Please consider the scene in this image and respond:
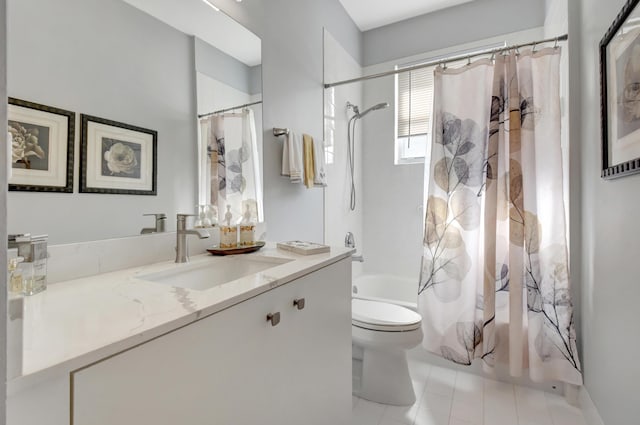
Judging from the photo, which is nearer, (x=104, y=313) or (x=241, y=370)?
(x=104, y=313)

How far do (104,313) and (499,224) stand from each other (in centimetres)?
192

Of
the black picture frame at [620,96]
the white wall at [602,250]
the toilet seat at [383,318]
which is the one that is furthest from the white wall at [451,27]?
the toilet seat at [383,318]

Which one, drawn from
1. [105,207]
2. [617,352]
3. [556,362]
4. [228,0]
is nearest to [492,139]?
[617,352]

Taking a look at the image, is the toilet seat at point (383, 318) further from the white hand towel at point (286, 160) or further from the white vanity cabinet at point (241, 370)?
the white hand towel at point (286, 160)

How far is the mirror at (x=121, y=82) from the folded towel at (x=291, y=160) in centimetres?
40

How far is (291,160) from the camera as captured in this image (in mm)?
1828

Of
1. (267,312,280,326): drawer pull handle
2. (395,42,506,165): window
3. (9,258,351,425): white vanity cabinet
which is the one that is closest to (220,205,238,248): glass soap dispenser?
(9,258,351,425): white vanity cabinet

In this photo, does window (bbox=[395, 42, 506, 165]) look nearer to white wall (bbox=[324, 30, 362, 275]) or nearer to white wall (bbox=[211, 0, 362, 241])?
white wall (bbox=[324, 30, 362, 275])

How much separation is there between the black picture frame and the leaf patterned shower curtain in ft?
1.42

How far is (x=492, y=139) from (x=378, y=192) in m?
1.29

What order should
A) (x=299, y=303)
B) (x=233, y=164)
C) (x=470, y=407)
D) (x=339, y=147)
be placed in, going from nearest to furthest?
(x=299, y=303) < (x=233, y=164) < (x=470, y=407) < (x=339, y=147)

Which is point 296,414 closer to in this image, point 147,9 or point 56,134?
point 56,134

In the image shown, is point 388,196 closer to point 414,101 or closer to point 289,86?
point 414,101

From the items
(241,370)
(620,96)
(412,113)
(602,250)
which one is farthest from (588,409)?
(412,113)
